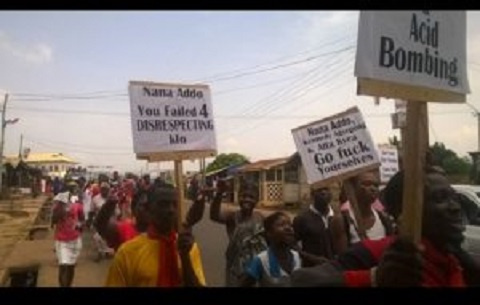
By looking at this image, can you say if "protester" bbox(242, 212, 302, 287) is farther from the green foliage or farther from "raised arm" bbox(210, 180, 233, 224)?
the green foliage

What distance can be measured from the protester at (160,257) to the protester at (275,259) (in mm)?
486

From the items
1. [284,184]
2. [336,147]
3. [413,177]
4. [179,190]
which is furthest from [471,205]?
[284,184]

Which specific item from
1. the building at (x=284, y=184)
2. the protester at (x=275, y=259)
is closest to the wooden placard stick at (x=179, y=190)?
the protester at (x=275, y=259)

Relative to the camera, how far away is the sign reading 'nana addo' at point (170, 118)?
16.2 ft

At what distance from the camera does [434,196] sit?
2.72 metres

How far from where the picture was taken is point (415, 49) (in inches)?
106

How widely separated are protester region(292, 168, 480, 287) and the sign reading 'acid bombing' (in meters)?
3.07

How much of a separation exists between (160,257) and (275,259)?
0.89 metres

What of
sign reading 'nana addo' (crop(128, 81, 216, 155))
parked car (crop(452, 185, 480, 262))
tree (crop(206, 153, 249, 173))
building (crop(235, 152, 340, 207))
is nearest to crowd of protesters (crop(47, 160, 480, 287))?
sign reading 'nana addo' (crop(128, 81, 216, 155))

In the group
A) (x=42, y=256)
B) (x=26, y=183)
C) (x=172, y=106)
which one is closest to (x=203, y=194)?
(x=172, y=106)

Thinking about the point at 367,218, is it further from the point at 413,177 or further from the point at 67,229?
the point at 67,229

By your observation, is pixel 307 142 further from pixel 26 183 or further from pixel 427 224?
pixel 26 183

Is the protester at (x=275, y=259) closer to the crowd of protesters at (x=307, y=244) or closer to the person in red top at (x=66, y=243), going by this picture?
the crowd of protesters at (x=307, y=244)
